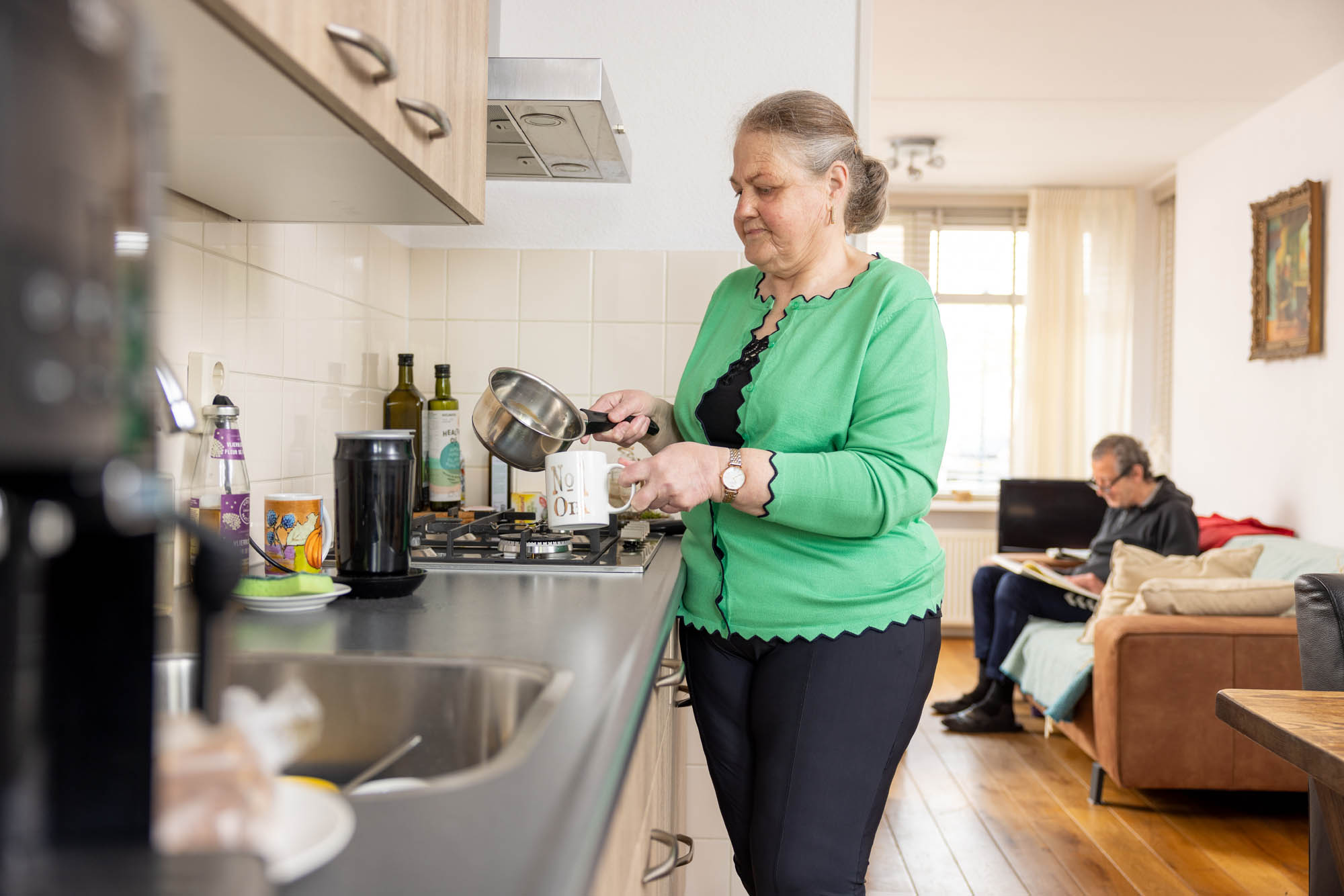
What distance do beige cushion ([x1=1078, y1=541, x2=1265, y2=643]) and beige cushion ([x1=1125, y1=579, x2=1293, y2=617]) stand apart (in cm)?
24

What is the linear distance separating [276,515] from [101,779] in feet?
3.14

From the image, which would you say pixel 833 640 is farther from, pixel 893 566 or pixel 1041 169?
pixel 1041 169

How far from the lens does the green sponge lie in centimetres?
107

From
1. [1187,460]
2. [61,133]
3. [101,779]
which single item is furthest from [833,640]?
[1187,460]

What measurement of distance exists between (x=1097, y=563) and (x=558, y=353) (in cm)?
268

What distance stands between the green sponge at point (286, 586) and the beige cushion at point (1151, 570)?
277 centimetres

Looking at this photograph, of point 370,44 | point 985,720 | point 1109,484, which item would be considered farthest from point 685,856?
point 1109,484

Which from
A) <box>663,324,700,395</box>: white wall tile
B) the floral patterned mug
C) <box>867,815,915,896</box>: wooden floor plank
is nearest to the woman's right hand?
the floral patterned mug

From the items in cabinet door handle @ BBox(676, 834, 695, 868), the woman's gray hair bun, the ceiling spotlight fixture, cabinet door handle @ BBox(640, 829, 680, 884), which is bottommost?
cabinet door handle @ BBox(676, 834, 695, 868)

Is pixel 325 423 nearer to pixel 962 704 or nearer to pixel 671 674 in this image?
pixel 671 674

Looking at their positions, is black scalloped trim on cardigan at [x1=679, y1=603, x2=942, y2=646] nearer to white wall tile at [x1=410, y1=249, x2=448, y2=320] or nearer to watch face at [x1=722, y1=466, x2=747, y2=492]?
watch face at [x1=722, y1=466, x2=747, y2=492]

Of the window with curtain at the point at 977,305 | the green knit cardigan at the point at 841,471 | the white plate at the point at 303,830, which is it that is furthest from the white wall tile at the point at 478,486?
the window with curtain at the point at 977,305

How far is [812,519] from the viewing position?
1175 mm

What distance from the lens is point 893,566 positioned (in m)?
1.25
